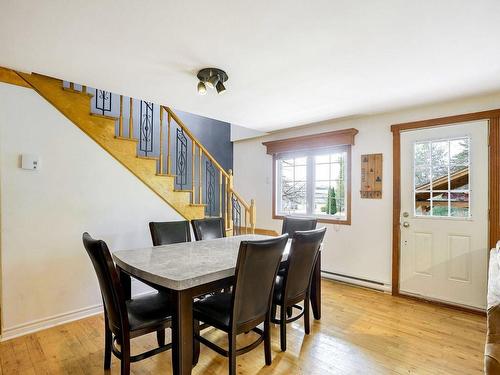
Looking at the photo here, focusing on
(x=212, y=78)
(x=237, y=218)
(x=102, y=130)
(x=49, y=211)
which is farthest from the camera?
(x=237, y=218)

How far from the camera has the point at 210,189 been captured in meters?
5.42

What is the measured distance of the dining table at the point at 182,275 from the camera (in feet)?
4.89

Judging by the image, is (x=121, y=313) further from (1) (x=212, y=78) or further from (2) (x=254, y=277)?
(1) (x=212, y=78)

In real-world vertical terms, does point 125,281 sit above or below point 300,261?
below

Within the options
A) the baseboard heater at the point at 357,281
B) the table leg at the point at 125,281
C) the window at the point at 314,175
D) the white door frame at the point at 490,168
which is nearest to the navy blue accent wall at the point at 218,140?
the window at the point at 314,175

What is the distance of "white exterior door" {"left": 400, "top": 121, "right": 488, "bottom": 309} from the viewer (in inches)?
113

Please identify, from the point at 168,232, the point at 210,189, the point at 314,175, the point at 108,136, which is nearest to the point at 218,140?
the point at 210,189

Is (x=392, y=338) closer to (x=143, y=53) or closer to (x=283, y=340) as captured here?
(x=283, y=340)

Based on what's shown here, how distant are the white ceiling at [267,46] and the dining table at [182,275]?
1499 mm

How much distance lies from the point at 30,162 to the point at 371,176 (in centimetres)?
376

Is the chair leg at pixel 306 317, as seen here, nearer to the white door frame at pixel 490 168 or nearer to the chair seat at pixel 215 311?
the chair seat at pixel 215 311

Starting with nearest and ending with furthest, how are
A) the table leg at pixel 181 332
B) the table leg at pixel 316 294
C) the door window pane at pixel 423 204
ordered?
the table leg at pixel 181 332
the table leg at pixel 316 294
the door window pane at pixel 423 204

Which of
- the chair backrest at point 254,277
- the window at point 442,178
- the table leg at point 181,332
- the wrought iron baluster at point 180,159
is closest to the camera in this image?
the table leg at point 181,332

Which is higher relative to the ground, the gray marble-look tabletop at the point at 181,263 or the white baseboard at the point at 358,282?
the gray marble-look tabletop at the point at 181,263
